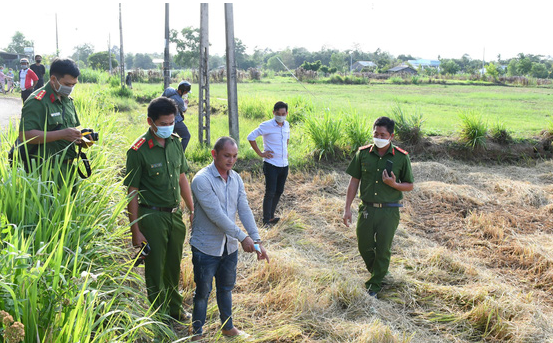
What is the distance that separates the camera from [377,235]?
14.3 ft

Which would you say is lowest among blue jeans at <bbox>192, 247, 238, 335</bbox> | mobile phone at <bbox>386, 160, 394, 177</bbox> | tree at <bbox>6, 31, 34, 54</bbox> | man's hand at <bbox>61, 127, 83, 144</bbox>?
blue jeans at <bbox>192, 247, 238, 335</bbox>

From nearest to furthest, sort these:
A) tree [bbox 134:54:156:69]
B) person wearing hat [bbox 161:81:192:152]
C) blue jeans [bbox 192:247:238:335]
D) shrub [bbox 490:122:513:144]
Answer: blue jeans [bbox 192:247:238:335]
person wearing hat [bbox 161:81:192:152]
shrub [bbox 490:122:513:144]
tree [bbox 134:54:156:69]

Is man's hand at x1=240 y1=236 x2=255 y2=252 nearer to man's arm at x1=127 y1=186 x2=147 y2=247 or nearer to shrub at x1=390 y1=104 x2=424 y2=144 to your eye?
man's arm at x1=127 y1=186 x2=147 y2=247

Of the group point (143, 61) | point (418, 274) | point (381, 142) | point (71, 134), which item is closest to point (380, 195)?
point (381, 142)

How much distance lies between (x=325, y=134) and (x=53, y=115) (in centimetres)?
627

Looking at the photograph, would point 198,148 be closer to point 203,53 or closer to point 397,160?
point 203,53

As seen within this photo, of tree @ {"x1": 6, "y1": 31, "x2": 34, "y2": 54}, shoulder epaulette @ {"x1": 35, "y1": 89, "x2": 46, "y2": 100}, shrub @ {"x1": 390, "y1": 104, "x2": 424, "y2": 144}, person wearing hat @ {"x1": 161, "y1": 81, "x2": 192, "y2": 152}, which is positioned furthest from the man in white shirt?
tree @ {"x1": 6, "y1": 31, "x2": 34, "y2": 54}

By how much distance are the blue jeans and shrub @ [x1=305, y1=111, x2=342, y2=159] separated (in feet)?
19.7

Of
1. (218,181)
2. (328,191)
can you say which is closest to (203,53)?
(328,191)

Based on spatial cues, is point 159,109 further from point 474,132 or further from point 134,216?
point 474,132

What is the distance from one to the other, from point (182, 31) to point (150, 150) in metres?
57.5

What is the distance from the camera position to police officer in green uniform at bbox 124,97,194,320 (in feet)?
11.3

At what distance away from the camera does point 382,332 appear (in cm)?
346

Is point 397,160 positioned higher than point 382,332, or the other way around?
point 397,160
